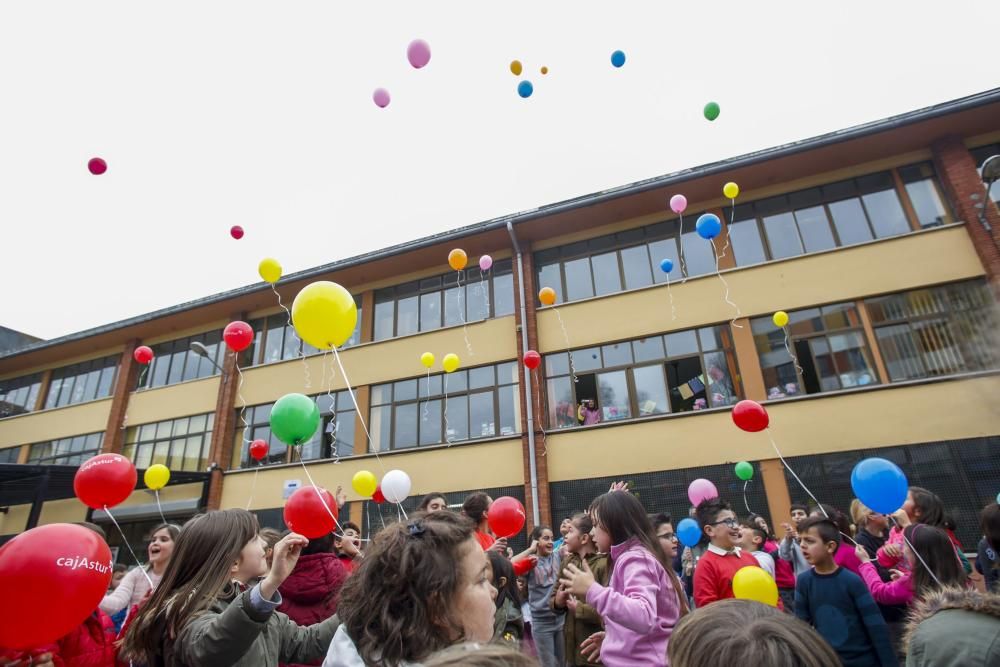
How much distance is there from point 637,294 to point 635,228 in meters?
1.81

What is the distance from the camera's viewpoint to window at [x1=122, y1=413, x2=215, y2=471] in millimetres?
15305

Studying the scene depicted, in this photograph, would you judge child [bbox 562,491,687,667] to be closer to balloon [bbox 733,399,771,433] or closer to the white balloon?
the white balloon

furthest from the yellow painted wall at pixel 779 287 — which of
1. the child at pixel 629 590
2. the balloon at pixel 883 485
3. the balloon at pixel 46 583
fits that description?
the balloon at pixel 46 583

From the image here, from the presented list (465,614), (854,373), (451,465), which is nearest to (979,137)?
(854,373)

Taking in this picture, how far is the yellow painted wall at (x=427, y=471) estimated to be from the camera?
11680 millimetres

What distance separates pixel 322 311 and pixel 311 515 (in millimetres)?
1655

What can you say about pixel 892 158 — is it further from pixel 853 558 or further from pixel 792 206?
pixel 853 558

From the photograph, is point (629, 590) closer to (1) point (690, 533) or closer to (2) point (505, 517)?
(2) point (505, 517)

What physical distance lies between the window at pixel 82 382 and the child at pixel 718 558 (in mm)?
20023

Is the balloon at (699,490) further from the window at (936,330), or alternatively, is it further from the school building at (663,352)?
the window at (936,330)

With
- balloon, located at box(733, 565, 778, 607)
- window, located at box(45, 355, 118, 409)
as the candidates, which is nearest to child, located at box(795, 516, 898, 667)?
balloon, located at box(733, 565, 778, 607)

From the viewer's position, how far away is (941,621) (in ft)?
5.08

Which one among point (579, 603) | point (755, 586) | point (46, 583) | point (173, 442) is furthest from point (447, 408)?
point (46, 583)

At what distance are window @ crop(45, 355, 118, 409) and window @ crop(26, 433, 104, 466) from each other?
4.41ft
